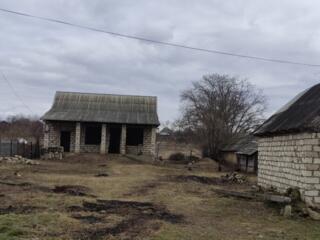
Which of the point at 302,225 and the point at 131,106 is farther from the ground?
the point at 131,106

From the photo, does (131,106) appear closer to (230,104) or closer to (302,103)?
(230,104)

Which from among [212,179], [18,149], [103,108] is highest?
[103,108]

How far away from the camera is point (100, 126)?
43.4m

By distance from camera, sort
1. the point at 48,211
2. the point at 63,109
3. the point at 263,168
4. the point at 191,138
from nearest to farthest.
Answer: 1. the point at 48,211
2. the point at 263,168
3. the point at 63,109
4. the point at 191,138

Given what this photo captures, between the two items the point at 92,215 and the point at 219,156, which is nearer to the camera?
the point at 92,215

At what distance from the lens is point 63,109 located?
43906 millimetres

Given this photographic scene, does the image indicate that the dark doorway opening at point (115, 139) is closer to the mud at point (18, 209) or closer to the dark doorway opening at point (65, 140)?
the dark doorway opening at point (65, 140)

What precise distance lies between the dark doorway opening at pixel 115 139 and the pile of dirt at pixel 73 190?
24961 millimetres

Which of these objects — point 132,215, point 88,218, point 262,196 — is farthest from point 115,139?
point 88,218

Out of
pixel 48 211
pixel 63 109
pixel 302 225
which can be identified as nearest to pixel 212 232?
pixel 302 225

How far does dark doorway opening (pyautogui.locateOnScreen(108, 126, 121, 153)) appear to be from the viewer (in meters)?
44.0

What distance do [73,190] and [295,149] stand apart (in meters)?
7.89

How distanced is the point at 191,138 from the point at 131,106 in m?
13.3

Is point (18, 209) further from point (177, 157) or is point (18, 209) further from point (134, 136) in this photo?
point (177, 157)
